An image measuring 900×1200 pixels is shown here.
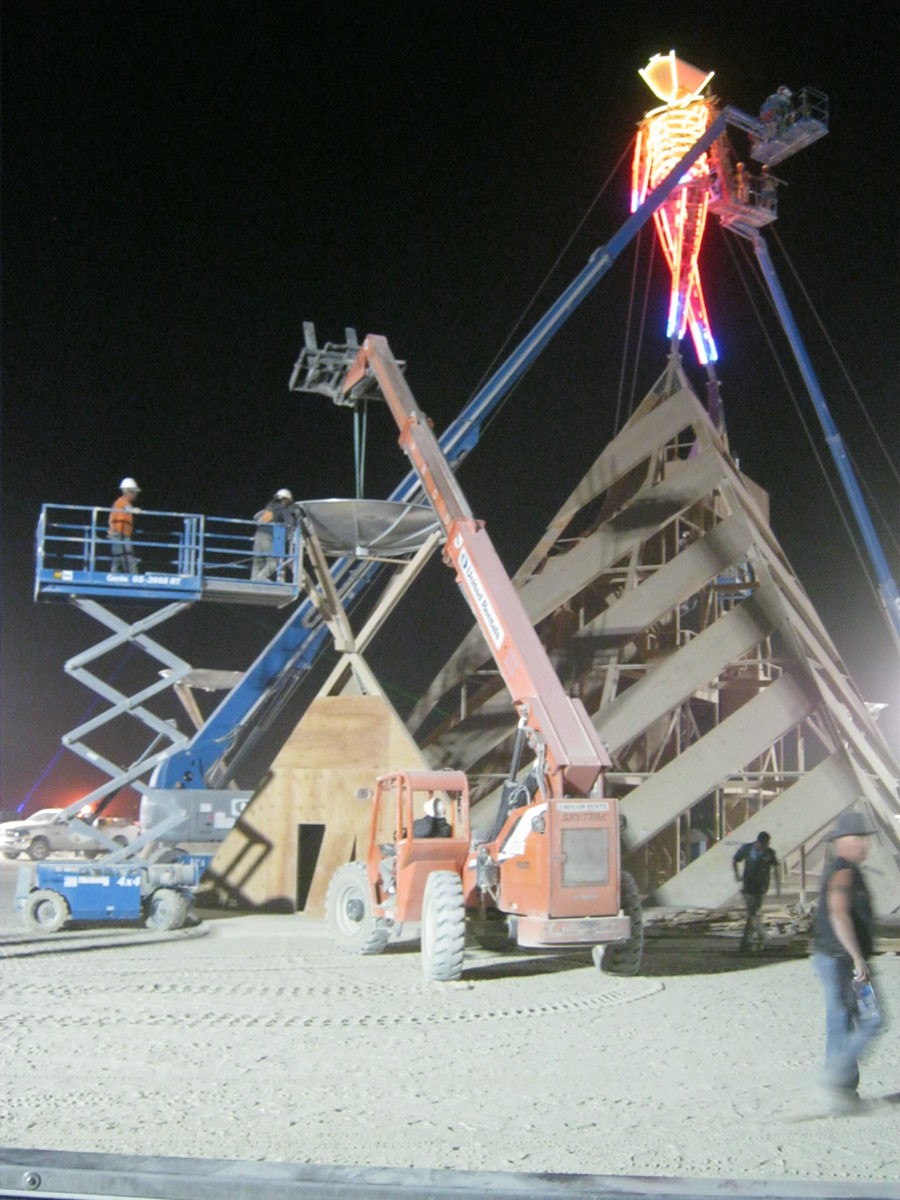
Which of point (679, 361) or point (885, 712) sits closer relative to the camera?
point (679, 361)

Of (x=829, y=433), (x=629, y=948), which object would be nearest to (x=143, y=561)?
(x=629, y=948)

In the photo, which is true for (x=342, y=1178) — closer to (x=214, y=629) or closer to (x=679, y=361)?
(x=679, y=361)

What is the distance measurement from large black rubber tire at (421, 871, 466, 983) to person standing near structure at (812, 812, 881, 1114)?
5594 mm

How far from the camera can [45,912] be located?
1570cm

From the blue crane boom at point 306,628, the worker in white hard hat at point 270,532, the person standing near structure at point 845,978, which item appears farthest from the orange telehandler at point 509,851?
the blue crane boom at point 306,628

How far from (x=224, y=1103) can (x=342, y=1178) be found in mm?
2420

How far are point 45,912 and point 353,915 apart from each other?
14.2 feet

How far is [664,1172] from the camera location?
566 centimetres

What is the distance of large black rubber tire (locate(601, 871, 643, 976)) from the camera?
490 inches

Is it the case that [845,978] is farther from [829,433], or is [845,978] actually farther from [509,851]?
[829,433]

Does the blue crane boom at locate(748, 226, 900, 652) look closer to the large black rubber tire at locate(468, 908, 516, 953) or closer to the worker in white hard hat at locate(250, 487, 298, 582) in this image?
the worker in white hard hat at locate(250, 487, 298, 582)

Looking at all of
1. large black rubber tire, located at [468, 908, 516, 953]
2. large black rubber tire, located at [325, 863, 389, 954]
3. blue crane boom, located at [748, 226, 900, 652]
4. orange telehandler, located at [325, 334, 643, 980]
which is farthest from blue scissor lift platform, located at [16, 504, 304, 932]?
blue crane boom, located at [748, 226, 900, 652]

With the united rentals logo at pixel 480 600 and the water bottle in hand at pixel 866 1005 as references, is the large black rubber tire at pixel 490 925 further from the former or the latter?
the water bottle in hand at pixel 866 1005

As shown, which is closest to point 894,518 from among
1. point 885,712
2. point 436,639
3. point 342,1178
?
point 885,712
